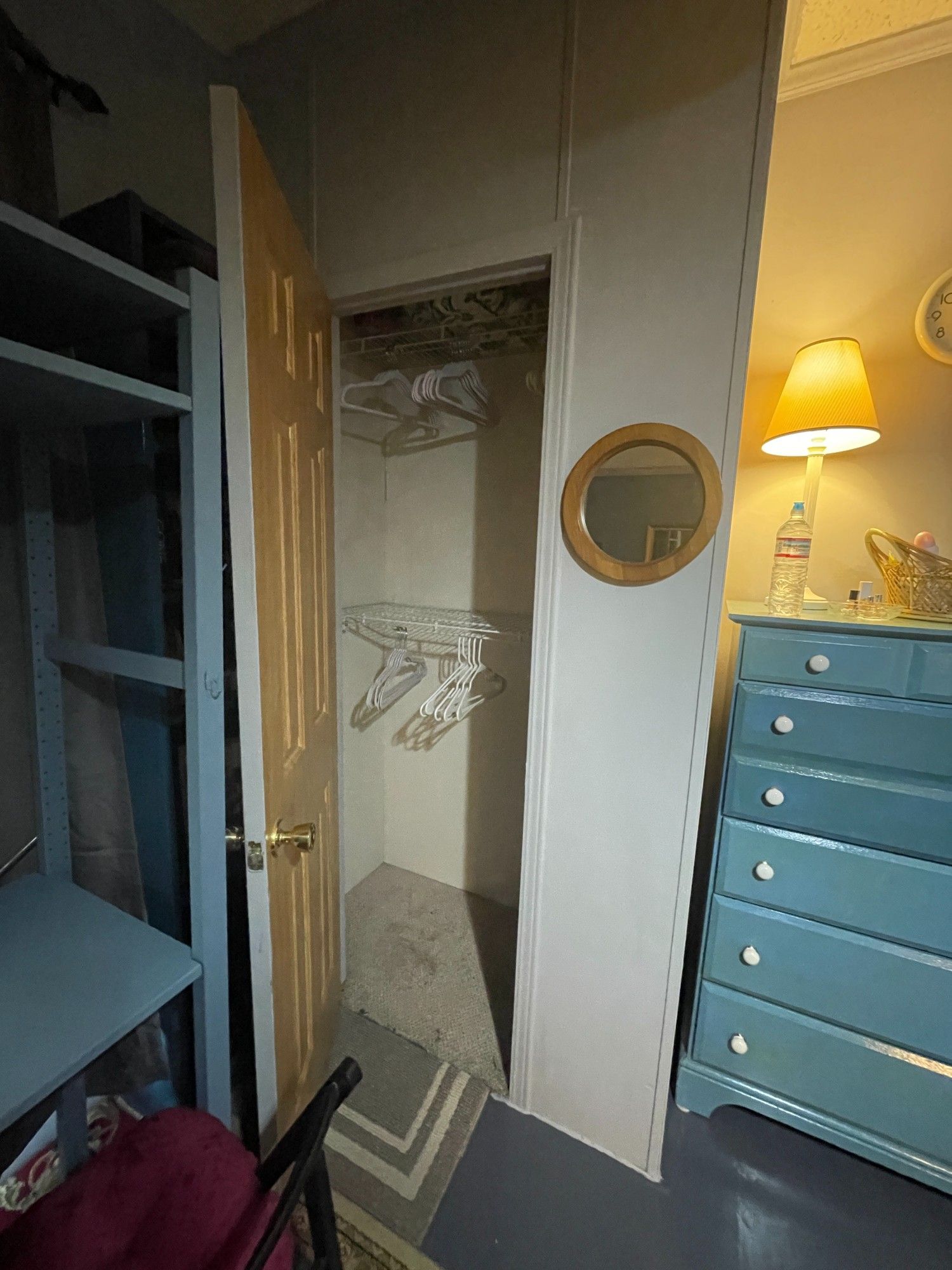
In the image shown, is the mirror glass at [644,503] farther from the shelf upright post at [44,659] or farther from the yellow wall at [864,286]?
the shelf upright post at [44,659]

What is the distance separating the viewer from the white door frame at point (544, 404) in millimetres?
1030

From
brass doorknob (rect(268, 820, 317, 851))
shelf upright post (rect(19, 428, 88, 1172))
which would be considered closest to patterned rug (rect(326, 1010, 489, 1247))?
shelf upright post (rect(19, 428, 88, 1172))

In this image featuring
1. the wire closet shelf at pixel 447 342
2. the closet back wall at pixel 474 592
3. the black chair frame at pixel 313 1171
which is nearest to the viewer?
the black chair frame at pixel 313 1171

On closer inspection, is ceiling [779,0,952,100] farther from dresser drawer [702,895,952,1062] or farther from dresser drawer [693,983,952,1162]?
dresser drawer [693,983,952,1162]

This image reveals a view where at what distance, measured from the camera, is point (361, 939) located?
6.30ft

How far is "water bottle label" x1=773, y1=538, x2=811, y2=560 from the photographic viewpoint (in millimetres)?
1161

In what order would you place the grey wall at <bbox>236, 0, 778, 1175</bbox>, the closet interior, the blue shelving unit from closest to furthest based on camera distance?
the blue shelving unit → the grey wall at <bbox>236, 0, 778, 1175</bbox> → the closet interior

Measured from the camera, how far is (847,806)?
112cm

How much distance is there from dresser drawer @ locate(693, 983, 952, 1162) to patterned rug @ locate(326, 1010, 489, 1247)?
2.30 feet

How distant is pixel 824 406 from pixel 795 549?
428 mm

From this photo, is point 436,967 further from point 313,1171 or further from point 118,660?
point 118,660

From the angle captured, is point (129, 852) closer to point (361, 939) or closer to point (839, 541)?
point (361, 939)

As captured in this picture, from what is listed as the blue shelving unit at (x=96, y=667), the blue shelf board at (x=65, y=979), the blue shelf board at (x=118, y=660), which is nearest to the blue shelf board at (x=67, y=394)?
the blue shelving unit at (x=96, y=667)

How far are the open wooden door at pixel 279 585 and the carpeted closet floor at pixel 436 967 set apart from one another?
0.32 m
